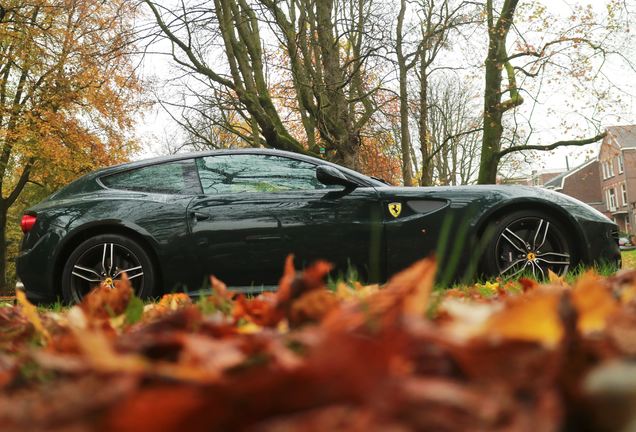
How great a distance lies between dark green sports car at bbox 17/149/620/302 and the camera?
15.8 ft

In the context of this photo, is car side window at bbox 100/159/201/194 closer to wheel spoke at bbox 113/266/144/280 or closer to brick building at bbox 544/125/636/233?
wheel spoke at bbox 113/266/144/280

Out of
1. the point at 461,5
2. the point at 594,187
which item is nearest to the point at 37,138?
the point at 461,5

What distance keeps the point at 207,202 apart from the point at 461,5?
42.8ft

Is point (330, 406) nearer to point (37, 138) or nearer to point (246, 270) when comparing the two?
point (246, 270)

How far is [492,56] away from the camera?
1543cm

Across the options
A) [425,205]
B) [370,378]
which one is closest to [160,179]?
[425,205]

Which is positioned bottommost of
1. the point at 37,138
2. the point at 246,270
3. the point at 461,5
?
the point at 246,270

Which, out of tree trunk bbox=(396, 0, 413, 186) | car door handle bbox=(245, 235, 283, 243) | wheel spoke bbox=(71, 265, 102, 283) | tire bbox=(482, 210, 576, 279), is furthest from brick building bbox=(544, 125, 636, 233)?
wheel spoke bbox=(71, 265, 102, 283)

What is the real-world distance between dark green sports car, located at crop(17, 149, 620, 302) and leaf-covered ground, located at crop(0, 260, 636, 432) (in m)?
4.01

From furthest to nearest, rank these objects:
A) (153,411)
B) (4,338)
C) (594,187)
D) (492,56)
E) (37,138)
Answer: (594,187) → (37,138) → (492,56) → (4,338) → (153,411)

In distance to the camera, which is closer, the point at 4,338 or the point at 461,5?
the point at 4,338

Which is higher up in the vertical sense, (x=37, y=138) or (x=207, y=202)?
(x=37, y=138)

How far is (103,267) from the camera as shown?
4.84 m

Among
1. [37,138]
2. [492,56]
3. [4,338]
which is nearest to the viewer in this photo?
[4,338]
